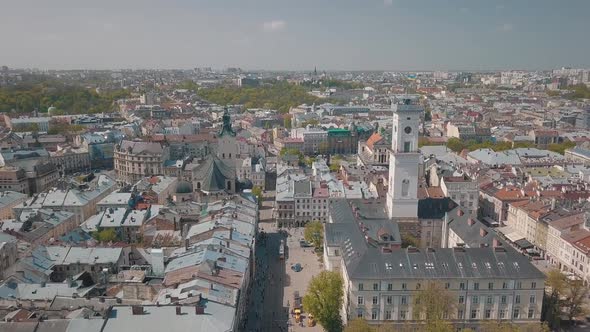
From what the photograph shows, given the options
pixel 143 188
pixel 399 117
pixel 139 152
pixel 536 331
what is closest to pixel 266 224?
pixel 143 188

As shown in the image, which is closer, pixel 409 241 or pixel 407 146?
pixel 409 241

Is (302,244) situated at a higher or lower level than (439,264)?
lower

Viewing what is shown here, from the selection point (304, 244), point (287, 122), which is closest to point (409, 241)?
point (304, 244)

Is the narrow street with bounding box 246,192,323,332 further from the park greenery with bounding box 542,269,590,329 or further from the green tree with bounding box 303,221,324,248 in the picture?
the park greenery with bounding box 542,269,590,329

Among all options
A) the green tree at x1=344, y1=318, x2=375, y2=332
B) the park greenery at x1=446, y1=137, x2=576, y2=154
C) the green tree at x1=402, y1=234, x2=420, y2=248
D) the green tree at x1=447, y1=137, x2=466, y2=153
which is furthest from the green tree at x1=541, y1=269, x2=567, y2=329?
the green tree at x1=447, y1=137, x2=466, y2=153

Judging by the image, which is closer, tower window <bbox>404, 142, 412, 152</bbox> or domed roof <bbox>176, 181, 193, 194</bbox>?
tower window <bbox>404, 142, 412, 152</bbox>

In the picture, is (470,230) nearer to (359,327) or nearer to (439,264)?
(439,264)

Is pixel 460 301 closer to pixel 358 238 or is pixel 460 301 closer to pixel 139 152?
pixel 358 238
